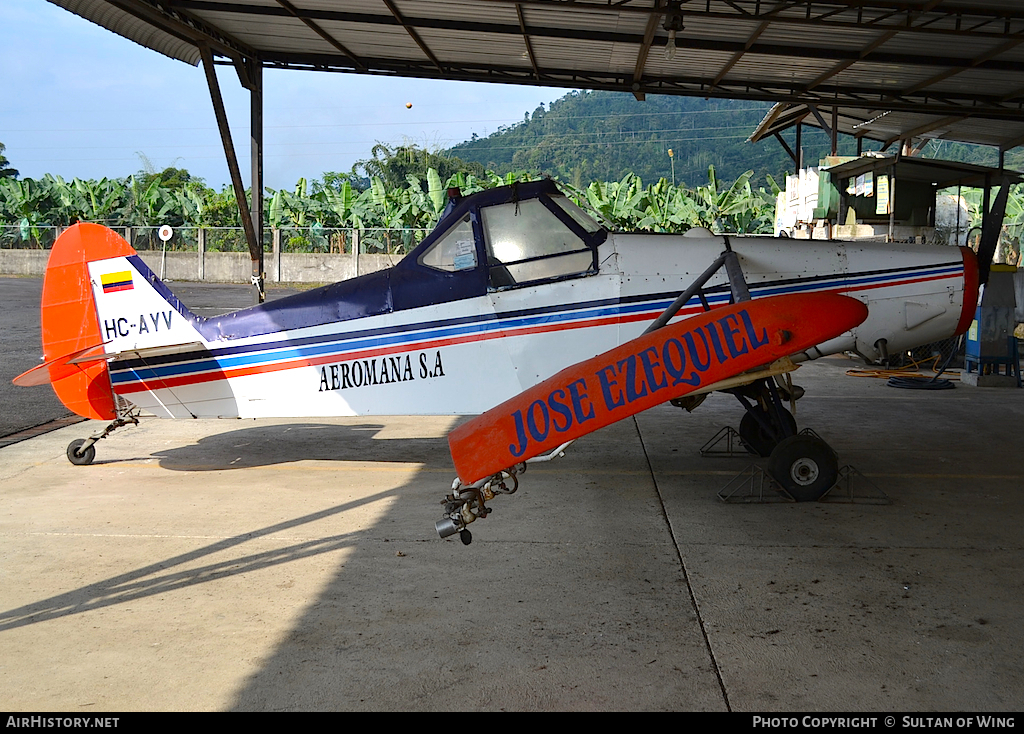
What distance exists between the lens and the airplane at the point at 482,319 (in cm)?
656

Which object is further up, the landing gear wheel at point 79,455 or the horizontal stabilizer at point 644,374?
the horizontal stabilizer at point 644,374

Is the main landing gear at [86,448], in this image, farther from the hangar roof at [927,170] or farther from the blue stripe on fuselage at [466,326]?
the hangar roof at [927,170]

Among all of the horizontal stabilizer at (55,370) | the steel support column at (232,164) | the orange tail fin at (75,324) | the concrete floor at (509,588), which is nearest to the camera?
the concrete floor at (509,588)

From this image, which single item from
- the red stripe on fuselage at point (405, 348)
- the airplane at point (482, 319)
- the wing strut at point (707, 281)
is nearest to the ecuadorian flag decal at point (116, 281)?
the airplane at point (482, 319)

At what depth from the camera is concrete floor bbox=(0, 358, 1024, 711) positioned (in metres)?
3.62

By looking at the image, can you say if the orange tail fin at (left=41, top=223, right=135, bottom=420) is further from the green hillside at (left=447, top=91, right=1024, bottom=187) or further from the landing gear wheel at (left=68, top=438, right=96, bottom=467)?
the green hillside at (left=447, top=91, right=1024, bottom=187)

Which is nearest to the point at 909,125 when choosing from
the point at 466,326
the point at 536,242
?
the point at 536,242

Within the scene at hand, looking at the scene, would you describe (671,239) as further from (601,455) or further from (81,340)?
(81,340)

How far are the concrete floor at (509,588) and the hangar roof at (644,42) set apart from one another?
18.7ft

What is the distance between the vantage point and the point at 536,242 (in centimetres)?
661

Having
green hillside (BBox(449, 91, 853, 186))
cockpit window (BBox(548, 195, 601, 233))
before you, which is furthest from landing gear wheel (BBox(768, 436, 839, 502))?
green hillside (BBox(449, 91, 853, 186))

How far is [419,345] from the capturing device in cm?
686

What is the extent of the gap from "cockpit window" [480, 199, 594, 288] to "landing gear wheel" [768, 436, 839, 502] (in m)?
2.04

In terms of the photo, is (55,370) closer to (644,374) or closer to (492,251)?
(492,251)
